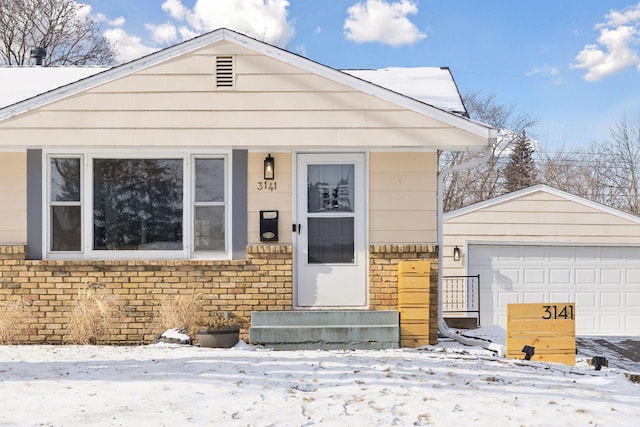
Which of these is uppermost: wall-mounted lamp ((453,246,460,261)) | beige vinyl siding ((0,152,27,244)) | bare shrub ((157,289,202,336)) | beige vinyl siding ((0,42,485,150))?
beige vinyl siding ((0,42,485,150))

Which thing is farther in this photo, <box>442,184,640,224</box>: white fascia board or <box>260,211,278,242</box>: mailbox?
<box>442,184,640,224</box>: white fascia board

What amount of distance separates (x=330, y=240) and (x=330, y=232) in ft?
0.35

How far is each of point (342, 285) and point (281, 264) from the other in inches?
33.7

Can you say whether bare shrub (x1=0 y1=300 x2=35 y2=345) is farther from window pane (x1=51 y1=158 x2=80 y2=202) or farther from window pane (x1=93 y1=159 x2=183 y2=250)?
window pane (x1=51 y1=158 x2=80 y2=202)

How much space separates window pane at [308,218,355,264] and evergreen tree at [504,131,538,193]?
22896mm

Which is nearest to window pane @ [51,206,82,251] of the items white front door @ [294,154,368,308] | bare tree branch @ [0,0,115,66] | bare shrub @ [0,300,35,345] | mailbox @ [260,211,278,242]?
bare shrub @ [0,300,35,345]

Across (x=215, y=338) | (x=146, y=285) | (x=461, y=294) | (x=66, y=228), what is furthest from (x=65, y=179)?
(x=461, y=294)

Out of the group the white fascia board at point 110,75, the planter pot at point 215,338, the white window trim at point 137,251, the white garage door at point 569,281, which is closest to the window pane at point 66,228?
the white window trim at point 137,251

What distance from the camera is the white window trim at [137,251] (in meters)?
7.37

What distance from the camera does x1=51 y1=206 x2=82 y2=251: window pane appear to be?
7.42 metres

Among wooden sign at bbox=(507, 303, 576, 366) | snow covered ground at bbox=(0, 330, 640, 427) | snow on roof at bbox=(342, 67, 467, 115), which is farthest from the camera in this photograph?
snow on roof at bbox=(342, 67, 467, 115)

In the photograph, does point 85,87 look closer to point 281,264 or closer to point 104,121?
point 104,121

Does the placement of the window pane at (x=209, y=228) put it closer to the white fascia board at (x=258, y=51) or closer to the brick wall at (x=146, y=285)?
the brick wall at (x=146, y=285)

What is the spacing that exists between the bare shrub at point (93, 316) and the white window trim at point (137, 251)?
1.64 feet
